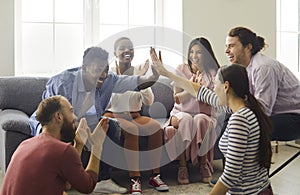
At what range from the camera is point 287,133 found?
2.81 m

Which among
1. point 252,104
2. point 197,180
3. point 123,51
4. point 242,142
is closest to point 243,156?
point 242,142

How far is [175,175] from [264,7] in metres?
2.35

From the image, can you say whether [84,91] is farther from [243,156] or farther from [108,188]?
[243,156]

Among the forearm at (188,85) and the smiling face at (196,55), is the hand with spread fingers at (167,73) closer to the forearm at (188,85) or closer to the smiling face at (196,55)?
the forearm at (188,85)

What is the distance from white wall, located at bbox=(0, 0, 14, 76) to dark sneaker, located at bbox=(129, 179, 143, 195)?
5.57 feet

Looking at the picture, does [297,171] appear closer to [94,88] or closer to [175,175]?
[175,175]

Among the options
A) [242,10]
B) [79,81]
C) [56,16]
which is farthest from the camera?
[242,10]

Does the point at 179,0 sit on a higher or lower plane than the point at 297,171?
higher

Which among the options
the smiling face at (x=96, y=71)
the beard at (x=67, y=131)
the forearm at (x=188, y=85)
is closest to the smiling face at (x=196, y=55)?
the forearm at (x=188, y=85)

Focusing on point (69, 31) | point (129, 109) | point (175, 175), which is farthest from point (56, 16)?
point (175, 175)

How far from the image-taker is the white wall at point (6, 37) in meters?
3.92

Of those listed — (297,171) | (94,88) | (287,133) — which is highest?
(94,88)

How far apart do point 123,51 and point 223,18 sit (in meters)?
1.70

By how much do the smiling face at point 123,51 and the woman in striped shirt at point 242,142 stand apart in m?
1.28
